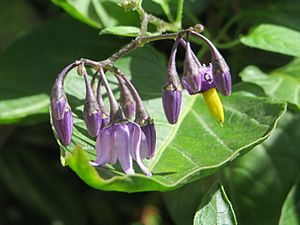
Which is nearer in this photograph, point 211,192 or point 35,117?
point 211,192

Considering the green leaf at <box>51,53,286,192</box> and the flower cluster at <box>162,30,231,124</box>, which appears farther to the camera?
the flower cluster at <box>162,30,231,124</box>

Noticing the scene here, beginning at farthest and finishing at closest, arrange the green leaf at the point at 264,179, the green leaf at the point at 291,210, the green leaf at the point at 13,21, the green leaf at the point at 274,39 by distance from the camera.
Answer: the green leaf at the point at 13,21 → the green leaf at the point at 264,179 → the green leaf at the point at 274,39 → the green leaf at the point at 291,210

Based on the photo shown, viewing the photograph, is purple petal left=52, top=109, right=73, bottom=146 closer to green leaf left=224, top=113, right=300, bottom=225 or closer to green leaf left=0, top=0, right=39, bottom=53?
green leaf left=224, top=113, right=300, bottom=225

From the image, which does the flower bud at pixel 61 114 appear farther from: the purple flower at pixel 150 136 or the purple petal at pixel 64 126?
the purple flower at pixel 150 136

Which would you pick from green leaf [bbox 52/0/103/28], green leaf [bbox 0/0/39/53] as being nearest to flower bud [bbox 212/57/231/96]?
green leaf [bbox 52/0/103/28]

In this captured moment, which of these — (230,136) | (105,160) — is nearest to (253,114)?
(230,136)

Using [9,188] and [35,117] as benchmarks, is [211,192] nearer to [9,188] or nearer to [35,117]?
[35,117]

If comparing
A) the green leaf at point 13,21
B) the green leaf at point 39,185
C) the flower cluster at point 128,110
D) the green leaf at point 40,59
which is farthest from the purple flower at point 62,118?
the green leaf at point 13,21
